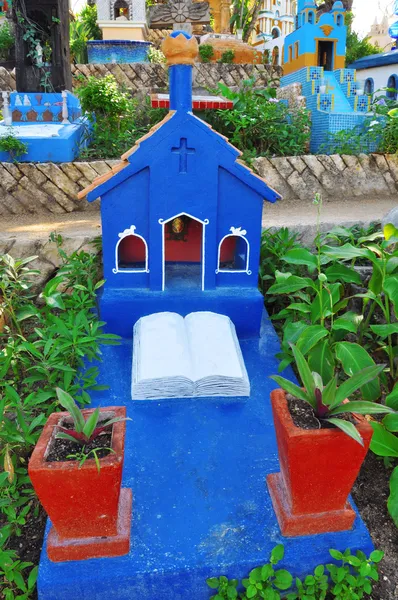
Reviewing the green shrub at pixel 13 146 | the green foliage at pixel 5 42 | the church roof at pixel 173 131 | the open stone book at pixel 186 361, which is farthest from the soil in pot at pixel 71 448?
the green foliage at pixel 5 42

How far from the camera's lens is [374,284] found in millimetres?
3211

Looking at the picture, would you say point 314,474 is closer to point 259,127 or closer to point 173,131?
point 173,131

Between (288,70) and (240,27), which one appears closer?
(288,70)

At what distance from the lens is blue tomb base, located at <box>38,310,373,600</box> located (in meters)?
1.98

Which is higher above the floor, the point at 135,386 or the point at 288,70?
the point at 288,70

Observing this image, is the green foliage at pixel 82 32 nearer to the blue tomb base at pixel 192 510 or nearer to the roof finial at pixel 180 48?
the roof finial at pixel 180 48

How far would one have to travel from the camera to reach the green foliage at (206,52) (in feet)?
41.3

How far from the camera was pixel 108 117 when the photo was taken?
7410mm

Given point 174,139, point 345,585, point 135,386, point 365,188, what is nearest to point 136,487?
point 135,386

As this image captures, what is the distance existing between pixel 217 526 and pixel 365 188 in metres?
6.56

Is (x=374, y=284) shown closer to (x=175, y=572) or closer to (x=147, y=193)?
Result: (x=147, y=193)

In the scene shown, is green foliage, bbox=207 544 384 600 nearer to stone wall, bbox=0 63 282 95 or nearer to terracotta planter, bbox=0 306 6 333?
terracotta planter, bbox=0 306 6 333

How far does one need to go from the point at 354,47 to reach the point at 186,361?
55.2 ft

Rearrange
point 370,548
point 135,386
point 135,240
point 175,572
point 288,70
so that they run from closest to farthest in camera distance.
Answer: point 175,572 < point 370,548 < point 135,386 < point 135,240 < point 288,70
